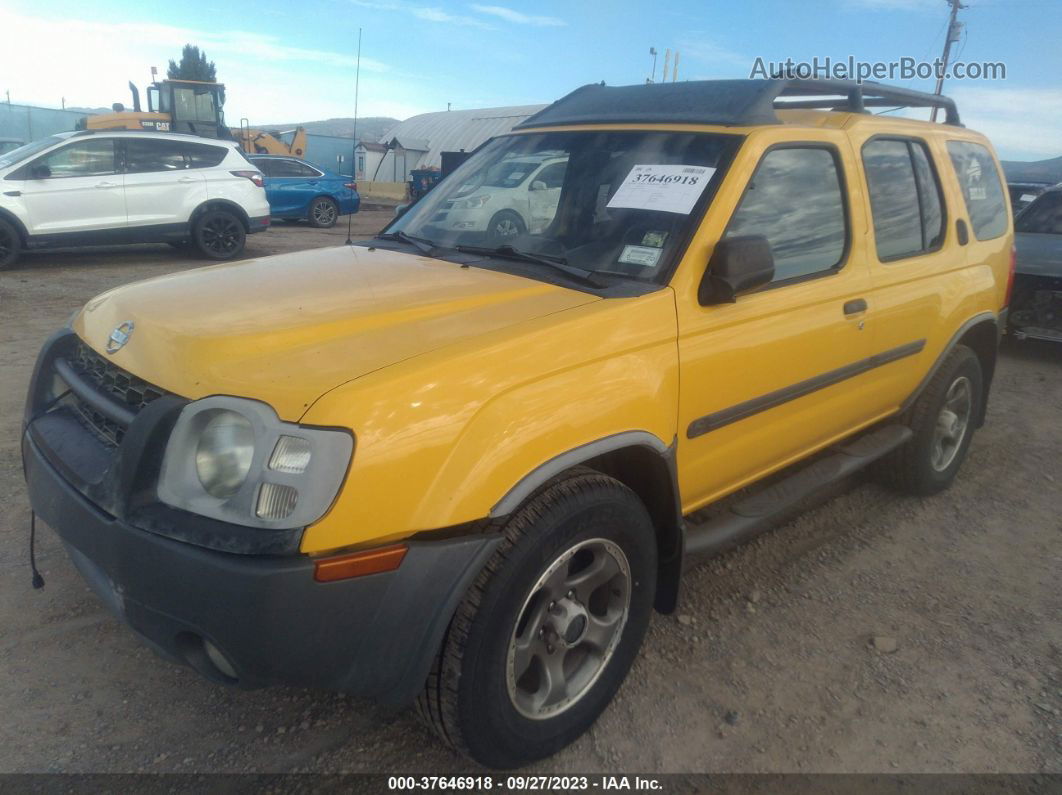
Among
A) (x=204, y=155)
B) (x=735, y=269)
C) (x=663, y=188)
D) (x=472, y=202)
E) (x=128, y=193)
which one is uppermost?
(x=204, y=155)

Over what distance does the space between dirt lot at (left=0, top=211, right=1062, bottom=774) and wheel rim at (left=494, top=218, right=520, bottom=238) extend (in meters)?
1.62

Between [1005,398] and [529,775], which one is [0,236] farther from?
[1005,398]

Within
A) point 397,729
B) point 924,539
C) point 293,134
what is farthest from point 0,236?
point 293,134

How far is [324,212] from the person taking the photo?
17531 millimetres

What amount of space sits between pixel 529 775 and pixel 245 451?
1.27 metres

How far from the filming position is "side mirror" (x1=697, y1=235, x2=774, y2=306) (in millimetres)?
2471

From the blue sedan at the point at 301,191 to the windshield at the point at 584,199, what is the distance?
13886mm

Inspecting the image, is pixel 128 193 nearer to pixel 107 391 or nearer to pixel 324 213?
pixel 324 213

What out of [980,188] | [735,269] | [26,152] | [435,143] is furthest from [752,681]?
[435,143]

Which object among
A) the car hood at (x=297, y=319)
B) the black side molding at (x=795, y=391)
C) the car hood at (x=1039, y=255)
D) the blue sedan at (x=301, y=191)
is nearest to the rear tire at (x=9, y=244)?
the blue sedan at (x=301, y=191)

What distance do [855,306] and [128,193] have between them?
10220mm

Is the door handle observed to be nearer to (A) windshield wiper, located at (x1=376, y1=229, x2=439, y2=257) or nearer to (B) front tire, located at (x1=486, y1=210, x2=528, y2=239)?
(B) front tire, located at (x1=486, y1=210, x2=528, y2=239)

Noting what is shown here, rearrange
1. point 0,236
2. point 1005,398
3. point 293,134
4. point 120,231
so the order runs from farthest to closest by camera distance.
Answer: point 293,134 → point 120,231 → point 0,236 → point 1005,398

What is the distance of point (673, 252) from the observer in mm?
2584
